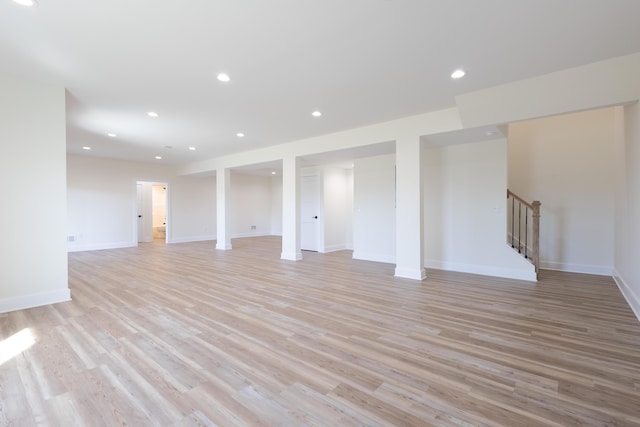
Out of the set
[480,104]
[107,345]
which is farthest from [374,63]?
[107,345]

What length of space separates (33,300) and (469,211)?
6.41 m

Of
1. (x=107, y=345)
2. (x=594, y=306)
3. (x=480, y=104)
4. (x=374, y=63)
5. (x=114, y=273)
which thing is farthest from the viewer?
(x=114, y=273)

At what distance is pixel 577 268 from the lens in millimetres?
5246

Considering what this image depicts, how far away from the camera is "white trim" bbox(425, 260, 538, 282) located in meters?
4.66

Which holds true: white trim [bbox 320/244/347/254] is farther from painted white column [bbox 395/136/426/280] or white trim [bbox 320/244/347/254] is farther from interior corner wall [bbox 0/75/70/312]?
interior corner wall [bbox 0/75/70/312]

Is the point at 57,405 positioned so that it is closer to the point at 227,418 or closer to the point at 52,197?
the point at 227,418

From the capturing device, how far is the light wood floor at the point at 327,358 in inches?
63.8

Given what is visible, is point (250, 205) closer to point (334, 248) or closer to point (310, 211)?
point (310, 211)

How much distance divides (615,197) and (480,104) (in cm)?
313

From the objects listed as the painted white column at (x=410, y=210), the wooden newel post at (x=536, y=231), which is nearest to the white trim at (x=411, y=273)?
the painted white column at (x=410, y=210)

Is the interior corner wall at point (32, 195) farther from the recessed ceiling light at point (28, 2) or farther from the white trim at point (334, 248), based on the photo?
the white trim at point (334, 248)

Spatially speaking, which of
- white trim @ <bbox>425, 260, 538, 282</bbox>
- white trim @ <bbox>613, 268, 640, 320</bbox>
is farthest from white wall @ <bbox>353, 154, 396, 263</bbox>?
white trim @ <bbox>613, 268, 640, 320</bbox>

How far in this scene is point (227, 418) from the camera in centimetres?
156

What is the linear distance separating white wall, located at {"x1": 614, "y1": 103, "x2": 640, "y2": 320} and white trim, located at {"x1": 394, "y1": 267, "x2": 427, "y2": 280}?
92.2 inches
